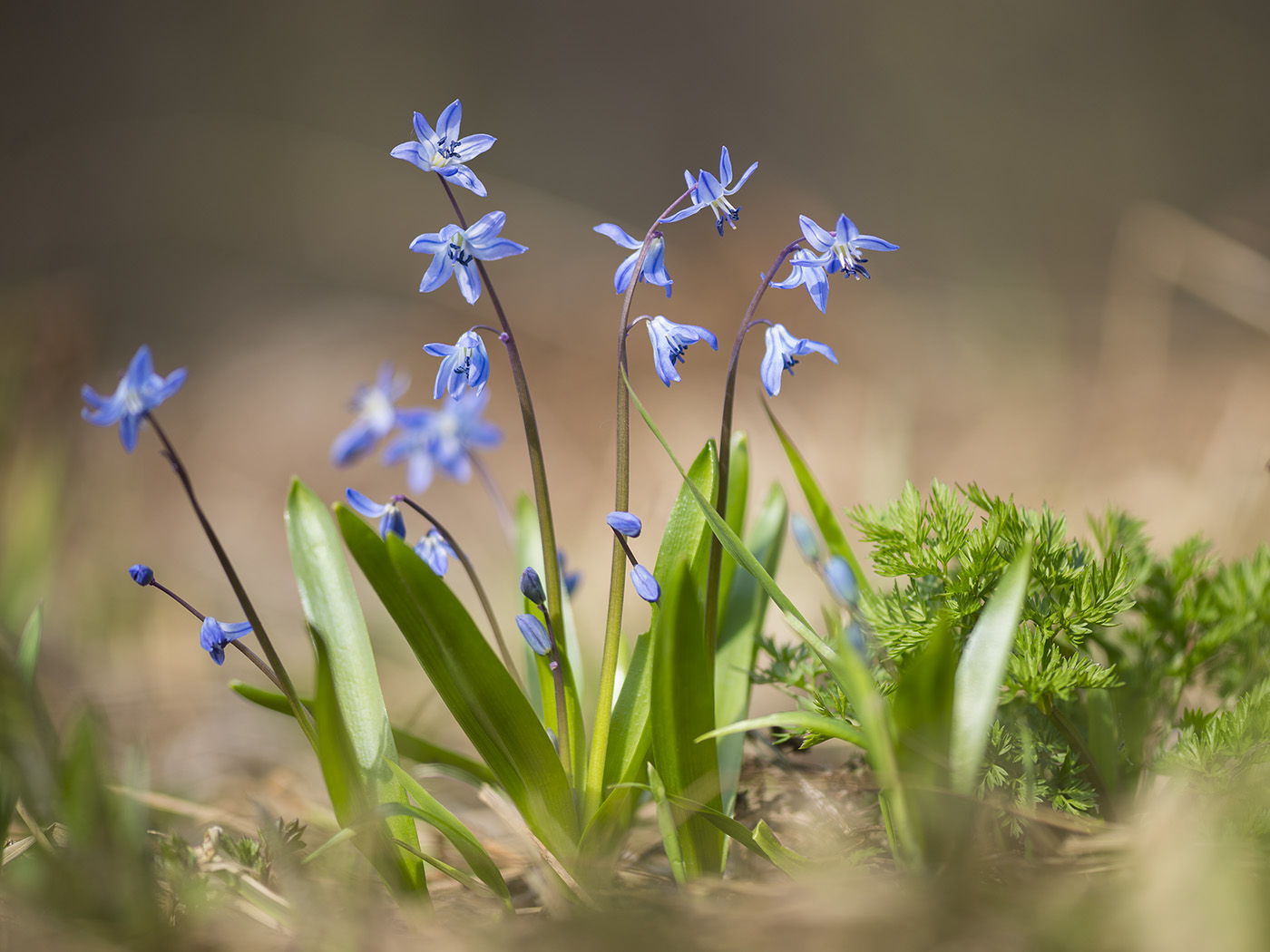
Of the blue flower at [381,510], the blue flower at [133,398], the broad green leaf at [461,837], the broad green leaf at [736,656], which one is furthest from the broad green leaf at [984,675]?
the blue flower at [133,398]

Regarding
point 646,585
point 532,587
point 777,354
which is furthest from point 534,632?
point 777,354

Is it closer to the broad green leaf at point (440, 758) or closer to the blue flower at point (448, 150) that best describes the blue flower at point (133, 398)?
the blue flower at point (448, 150)

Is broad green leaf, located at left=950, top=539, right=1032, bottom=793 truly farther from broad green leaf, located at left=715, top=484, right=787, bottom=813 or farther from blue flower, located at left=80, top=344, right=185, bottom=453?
blue flower, located at left=80, top=344, right=185, bottom=453

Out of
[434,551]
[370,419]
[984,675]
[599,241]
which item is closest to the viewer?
[984,675]

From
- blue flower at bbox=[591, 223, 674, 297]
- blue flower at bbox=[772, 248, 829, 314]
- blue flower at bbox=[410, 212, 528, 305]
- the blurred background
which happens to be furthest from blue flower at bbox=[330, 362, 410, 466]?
the blurred background

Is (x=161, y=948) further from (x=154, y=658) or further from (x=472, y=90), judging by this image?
(x=472, y=90)

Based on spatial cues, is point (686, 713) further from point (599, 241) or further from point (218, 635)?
point (599, 241)
